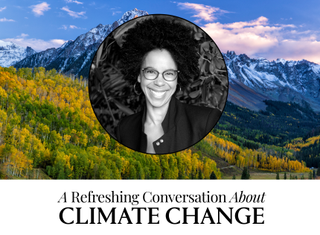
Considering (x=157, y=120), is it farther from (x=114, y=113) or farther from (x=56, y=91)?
(x=56, y=91)

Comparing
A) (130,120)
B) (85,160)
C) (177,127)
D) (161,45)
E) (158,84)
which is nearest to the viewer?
(158,84)

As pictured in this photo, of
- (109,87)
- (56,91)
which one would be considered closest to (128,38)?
(109,87)

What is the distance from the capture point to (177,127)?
354cm

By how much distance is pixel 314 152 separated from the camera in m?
34.4

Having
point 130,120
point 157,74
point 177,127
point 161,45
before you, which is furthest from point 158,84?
point 130,120

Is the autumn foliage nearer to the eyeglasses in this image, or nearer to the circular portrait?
the circular portrait

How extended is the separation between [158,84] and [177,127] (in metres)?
0.74

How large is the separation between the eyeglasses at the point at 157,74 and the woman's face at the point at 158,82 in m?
0.03

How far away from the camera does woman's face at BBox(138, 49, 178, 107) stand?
3.17 m

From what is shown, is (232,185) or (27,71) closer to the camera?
(232,185)

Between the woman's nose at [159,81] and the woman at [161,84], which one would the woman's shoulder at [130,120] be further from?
the woman's nose at [159,81]

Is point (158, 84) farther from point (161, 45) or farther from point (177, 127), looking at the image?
point (177, 127)

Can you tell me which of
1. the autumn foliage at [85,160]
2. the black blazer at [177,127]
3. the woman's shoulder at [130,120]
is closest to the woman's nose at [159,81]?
the black blazer at [177,127]

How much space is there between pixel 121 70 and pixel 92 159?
12.3 metres
